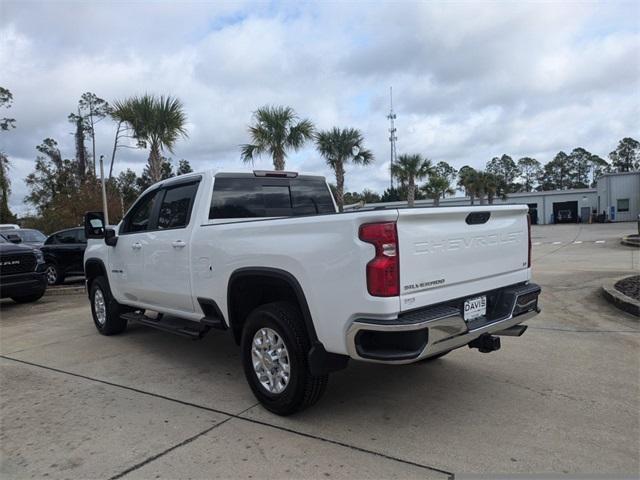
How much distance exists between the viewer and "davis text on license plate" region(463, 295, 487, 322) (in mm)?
3623

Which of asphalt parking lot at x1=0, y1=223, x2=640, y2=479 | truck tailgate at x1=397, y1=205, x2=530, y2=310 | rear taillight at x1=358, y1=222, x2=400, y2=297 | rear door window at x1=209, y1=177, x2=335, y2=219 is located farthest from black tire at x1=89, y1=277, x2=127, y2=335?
truck tailgate at x1=397, y1=205, x2=530, y2=310

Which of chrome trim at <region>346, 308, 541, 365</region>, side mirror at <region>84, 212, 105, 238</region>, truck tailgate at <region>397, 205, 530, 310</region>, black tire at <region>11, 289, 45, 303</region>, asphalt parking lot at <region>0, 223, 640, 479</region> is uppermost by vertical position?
side mirror at <region>84, 212, 105, 238</region>

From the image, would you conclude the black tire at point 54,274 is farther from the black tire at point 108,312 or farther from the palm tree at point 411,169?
the palm tree at point 411,169

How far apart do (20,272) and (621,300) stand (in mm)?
10516

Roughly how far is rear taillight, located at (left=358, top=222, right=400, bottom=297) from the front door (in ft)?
7.43

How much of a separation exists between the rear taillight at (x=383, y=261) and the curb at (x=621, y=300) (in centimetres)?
540

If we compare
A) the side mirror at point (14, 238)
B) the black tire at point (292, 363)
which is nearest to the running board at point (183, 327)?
the black tire at point (292, 363)

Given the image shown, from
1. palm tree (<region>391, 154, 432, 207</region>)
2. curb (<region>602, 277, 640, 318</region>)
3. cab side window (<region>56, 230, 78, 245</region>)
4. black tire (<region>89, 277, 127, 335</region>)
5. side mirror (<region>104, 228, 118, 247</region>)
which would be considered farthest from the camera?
palm tree (<region>391, 154, 432, 207</region>)

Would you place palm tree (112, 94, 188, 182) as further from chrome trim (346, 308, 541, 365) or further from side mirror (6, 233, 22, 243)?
chrome trim (346, 308, 541, 365)

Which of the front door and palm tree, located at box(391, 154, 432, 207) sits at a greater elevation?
palm tree, located at box(391, 154, 432, 207)

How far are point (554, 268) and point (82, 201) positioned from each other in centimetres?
2488

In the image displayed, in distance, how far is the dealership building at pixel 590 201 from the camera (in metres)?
47.8

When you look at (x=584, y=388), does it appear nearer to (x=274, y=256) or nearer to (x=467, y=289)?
(x=467, y=289)

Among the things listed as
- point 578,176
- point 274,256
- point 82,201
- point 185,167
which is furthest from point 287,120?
point 578,176
